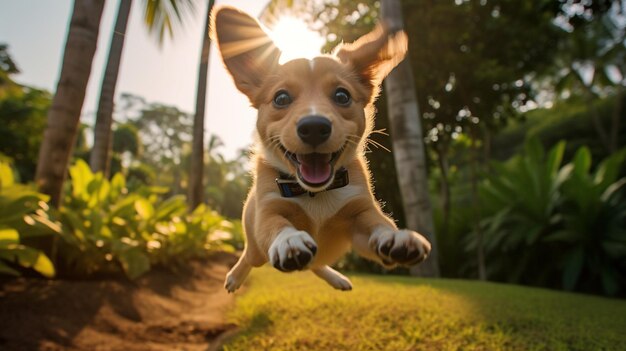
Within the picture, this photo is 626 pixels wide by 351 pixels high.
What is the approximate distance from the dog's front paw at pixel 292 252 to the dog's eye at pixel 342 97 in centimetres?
61

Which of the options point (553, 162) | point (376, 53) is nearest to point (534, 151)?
point (553, 162)

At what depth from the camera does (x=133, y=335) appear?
4.97 meters

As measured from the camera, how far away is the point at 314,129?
1.56 m

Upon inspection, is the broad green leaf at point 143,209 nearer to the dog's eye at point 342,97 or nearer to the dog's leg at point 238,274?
the dog's leg at point 238,274

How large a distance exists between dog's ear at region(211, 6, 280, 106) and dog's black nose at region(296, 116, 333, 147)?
0.44 meters

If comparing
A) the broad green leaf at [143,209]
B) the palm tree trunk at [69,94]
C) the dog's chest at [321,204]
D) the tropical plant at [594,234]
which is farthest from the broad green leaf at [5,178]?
the tropical plant at [594,234]

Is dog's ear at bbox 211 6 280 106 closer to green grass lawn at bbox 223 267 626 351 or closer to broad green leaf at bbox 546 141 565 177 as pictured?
green grass lawn at bbox 223 267 626 351

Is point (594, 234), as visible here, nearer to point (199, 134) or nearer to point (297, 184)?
point (199, 134)

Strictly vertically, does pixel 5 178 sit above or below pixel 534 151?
below

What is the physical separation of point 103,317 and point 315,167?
4686mm

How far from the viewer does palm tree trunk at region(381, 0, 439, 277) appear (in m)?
5.62

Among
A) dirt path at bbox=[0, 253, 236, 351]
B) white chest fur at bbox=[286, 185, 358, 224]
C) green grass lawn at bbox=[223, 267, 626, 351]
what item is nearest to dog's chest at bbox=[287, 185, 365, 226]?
white chest fur at bbox=[286, 185, 358, 224]

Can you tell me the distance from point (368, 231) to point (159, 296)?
226 inches

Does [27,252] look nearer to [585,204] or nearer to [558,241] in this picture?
[585,204]
